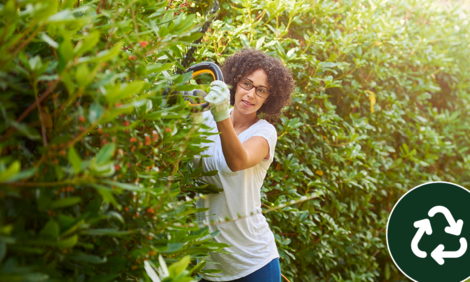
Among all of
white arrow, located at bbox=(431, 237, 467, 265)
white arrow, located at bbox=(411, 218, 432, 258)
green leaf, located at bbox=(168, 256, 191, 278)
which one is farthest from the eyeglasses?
white arrow, located at bbox=(431, 237, 467, 265)

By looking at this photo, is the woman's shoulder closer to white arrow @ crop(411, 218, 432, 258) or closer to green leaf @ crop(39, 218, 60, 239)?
green leaf @ crop(39, 218, 60, 239)

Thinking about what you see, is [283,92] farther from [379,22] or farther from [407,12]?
[407,12]

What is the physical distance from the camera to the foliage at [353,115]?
2.52 meters

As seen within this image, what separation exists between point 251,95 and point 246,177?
1.28 feet

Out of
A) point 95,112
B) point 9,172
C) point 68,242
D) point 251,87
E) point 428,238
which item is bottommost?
point 428,238

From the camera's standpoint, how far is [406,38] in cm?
365

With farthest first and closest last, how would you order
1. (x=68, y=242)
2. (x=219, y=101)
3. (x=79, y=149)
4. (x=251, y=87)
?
1. (x=251, y=87)
2. (x=219, y=101)
3. (x=79, y=149)
4. (x=68, y=242)

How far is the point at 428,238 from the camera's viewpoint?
3.57 meters

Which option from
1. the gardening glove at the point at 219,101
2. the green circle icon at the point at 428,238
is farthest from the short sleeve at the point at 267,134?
the green circle icon at the point at 428,238

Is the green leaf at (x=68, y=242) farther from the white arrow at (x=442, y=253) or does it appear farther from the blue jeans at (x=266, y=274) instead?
the white arrow at (x=442, y=253)

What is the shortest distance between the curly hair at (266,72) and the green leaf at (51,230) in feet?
4.32

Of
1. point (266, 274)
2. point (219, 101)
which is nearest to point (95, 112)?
point (219, 101)

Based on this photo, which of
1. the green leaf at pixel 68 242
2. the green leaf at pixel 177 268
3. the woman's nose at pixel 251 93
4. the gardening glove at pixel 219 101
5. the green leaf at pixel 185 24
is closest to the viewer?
the green leaf at pixel 68 242

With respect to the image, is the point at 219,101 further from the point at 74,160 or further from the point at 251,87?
the point at 74,160
